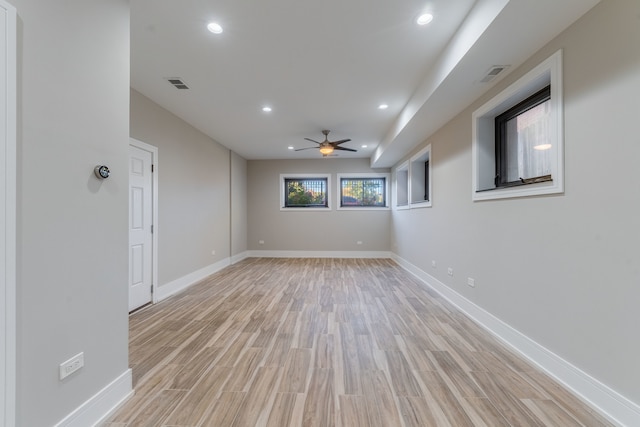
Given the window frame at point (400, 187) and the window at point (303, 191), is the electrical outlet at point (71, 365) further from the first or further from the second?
Result: the window at point (303, 191)

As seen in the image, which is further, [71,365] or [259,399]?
[259,399]

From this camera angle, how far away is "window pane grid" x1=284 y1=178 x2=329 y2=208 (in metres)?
7.70

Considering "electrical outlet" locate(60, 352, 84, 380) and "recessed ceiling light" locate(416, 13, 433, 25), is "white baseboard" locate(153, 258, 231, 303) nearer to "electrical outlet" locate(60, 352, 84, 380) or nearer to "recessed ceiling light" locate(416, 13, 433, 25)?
"electrical outlet" locate(60, 352, 84, 380)

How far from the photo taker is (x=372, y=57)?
2688 mm

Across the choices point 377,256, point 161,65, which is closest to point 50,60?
point 161,65

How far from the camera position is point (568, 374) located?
1803mm

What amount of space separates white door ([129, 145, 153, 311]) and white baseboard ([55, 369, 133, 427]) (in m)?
1.86

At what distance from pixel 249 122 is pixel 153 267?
274cm

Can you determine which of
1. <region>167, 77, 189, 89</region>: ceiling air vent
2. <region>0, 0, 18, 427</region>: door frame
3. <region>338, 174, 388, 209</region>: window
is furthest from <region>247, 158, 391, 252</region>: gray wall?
<region>0, 0, 18, 427</region>: door frame

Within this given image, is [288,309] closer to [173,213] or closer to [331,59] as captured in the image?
[173,213]

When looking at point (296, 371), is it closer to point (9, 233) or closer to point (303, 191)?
point (9, 233)

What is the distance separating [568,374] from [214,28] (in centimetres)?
378

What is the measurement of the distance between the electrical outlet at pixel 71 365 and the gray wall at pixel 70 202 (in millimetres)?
29

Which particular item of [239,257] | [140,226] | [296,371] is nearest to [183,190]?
[140,226]
